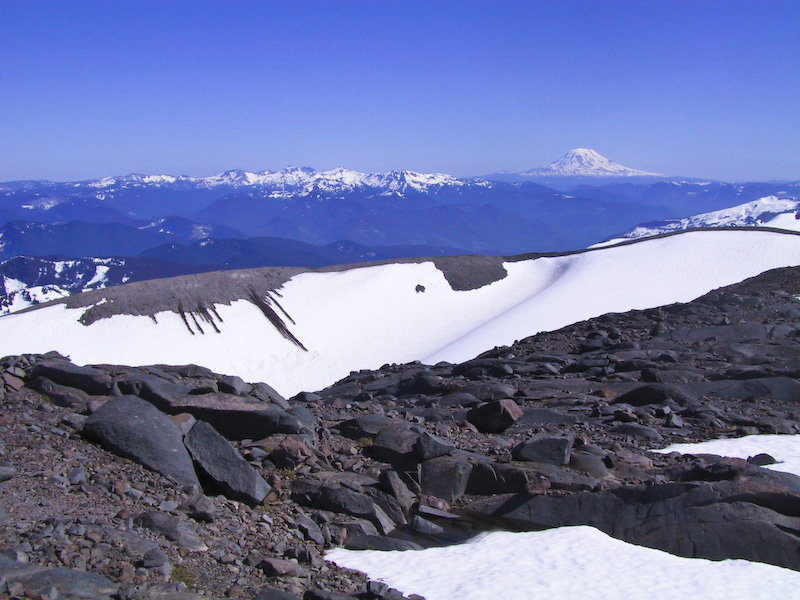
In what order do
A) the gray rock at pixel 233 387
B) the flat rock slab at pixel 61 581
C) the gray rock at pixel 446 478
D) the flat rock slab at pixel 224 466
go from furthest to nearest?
the gray rock at pixel 233 387
the gray rock at pixel 446 478
the flat rock slab at pixel 224 466
the flat rock slab at pixel 61 581

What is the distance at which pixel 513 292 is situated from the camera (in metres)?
50.9

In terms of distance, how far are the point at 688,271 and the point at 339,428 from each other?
136 ft

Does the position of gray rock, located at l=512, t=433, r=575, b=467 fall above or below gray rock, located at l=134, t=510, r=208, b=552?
below

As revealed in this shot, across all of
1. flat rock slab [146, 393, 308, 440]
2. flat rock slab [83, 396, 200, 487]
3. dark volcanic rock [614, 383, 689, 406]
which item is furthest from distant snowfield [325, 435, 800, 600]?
dark volcanic rock [614, 383, 689, 406]

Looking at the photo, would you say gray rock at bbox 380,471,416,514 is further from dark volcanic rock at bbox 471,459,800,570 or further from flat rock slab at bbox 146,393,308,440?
flat rock slab at bbox 146,393,308,440

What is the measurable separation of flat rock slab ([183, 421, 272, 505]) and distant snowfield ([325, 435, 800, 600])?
1661mm

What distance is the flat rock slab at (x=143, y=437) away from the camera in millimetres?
9484

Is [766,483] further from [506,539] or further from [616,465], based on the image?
[506,539]

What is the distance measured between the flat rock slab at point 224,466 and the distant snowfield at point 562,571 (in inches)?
65.4

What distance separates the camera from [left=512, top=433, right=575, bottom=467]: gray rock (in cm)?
1116

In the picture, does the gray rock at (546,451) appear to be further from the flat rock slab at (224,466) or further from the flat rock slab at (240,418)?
the flat rock slab at (224,466)

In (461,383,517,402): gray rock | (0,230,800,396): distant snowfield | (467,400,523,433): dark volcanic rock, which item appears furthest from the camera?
(0,230,800,396): distant snowfield

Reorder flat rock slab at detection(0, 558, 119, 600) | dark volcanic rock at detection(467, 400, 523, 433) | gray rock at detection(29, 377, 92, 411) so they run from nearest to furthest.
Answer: flat rock slab at detection(0, 558, 119, 600)
gray rock at detection(29, 377, 92, 411)
dark volcanic rock at detection(467, 400, 523, 433)

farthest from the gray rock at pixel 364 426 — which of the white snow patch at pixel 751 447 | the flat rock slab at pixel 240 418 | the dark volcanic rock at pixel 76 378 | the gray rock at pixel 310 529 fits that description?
the white snow patch at pixel 751 447
